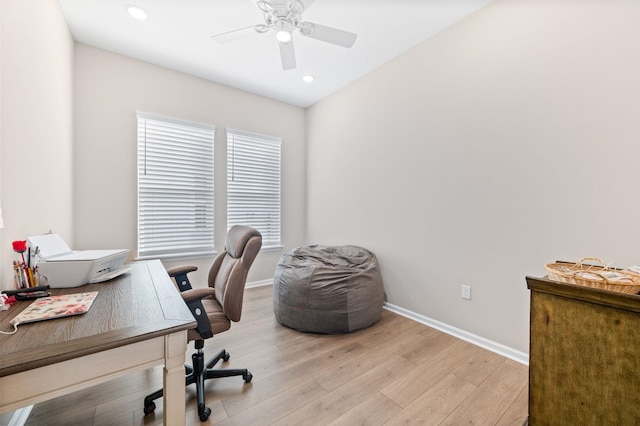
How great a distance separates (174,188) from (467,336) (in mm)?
3519

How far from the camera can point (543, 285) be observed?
1.20 m

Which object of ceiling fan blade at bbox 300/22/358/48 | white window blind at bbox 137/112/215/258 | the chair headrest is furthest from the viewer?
white window blind at bbox 137/112/215/258

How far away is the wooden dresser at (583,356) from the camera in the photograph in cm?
101

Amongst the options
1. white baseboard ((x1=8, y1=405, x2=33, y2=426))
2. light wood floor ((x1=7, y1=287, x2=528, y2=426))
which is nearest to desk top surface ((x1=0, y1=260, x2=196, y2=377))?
white baseboard ((x1=8, y1=405, x2=33, y2=426))

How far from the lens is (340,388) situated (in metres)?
1.73

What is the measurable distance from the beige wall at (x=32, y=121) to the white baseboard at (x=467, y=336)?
3032mm

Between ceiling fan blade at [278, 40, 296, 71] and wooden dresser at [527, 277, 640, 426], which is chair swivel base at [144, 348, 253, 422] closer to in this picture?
wooden dresser at [527, 277, 640, 426]

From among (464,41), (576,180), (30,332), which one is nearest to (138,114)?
(30,332)

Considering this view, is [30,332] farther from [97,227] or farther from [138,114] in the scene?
[138,114]

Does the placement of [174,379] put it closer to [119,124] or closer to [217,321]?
[217,321]

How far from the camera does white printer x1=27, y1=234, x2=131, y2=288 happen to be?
1369 millimetres

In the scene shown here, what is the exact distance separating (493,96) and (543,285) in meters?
1.69

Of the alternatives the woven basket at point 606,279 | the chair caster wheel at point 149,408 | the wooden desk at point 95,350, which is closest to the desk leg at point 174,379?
the wooden desk at point 95,350

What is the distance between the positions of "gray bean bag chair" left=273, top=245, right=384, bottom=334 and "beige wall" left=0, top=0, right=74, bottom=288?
72.6 inches
